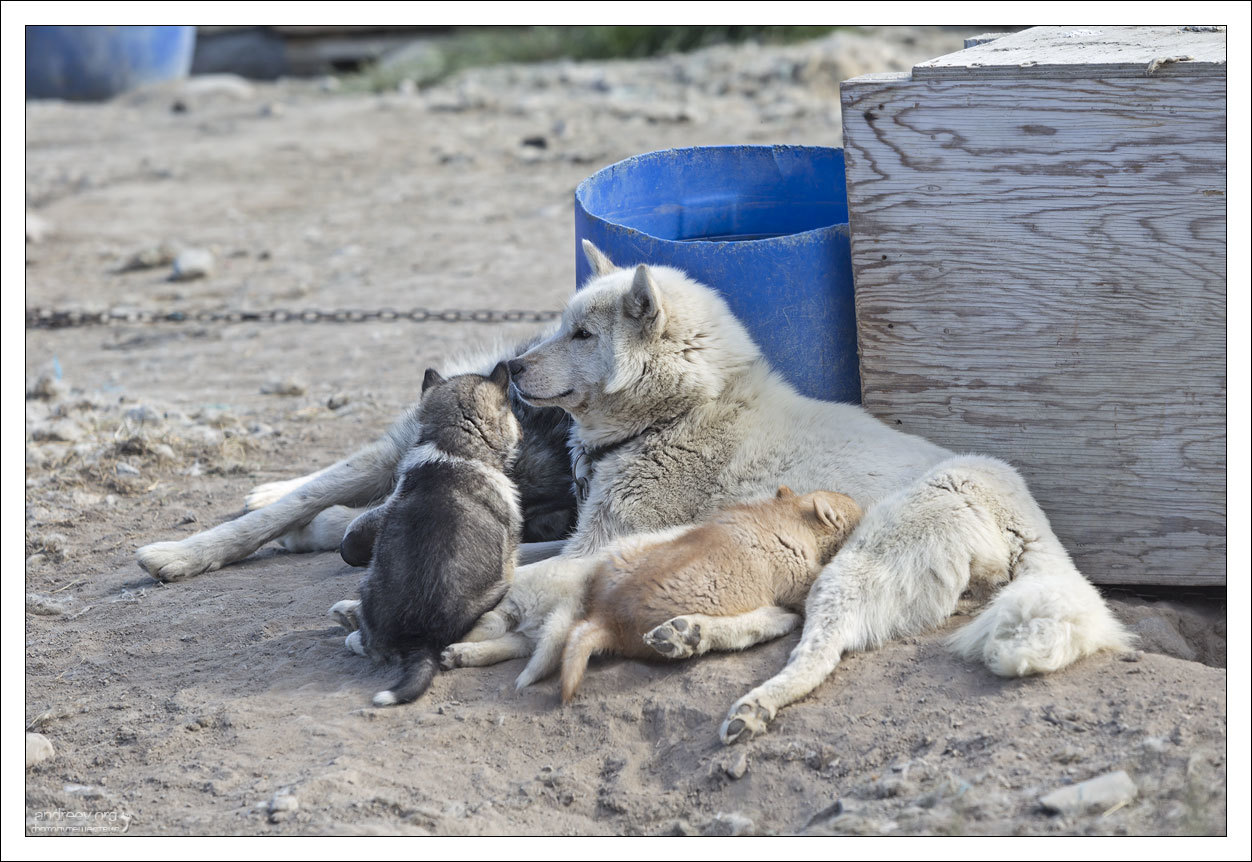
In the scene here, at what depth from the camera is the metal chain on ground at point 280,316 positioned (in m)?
7.61

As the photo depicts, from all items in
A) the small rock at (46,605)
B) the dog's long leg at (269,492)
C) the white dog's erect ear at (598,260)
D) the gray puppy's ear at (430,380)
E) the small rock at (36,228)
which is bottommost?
the small rock at (46,605)

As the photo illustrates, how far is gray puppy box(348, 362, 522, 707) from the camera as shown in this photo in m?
3.87

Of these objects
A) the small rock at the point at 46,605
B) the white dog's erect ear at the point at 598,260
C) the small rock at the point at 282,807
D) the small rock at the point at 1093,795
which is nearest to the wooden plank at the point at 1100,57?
the white dog's erect ear at the point at 598,260

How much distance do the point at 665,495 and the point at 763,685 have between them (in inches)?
40.5

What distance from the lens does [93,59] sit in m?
16.8

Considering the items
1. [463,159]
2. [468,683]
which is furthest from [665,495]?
[463,159]

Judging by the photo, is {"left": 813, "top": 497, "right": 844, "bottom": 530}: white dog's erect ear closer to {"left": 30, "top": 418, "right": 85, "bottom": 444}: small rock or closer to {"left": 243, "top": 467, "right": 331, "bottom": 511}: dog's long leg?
{"left": 243, "top": 467, "right": 331, "bottom": 511}: dog's long leg

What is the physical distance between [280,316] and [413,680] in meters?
5.21

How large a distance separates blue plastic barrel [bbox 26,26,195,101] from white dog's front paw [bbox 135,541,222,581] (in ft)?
45.6

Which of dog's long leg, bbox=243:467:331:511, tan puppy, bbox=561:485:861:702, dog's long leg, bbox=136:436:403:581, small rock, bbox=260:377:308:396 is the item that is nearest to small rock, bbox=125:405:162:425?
small rock, bbox=260:377:308:396

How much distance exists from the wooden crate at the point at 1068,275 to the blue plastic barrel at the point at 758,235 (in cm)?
22

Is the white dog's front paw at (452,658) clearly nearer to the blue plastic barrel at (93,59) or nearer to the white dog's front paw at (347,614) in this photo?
the white dog's front paw at (347,614)

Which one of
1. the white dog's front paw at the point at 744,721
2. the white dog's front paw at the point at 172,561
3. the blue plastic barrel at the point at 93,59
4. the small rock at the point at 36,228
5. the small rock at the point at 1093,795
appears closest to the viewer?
the small rock at the point at 1093,795

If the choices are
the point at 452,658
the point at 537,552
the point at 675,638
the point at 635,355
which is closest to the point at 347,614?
the point at 452,658
